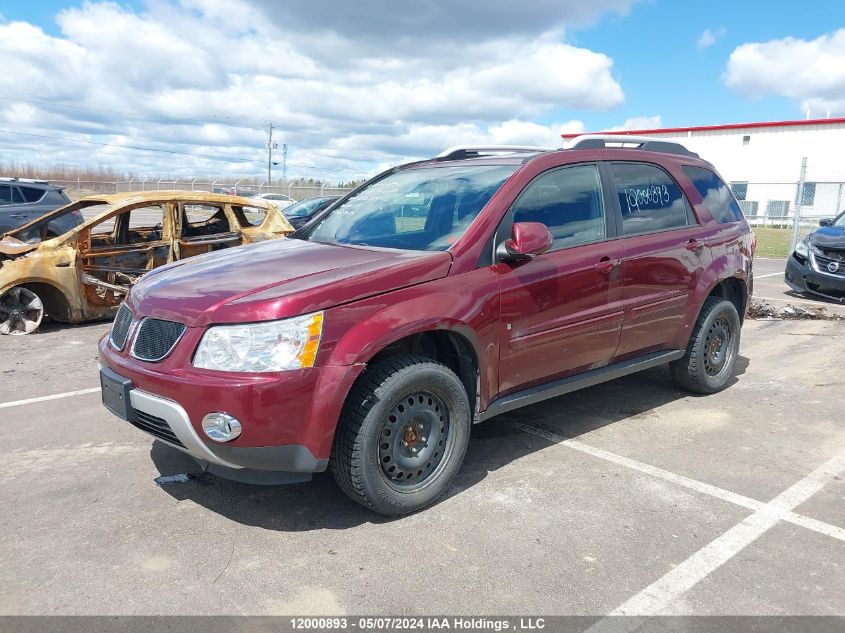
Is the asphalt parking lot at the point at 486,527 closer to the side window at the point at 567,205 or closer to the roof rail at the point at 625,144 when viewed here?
the side window at the point at 567,205

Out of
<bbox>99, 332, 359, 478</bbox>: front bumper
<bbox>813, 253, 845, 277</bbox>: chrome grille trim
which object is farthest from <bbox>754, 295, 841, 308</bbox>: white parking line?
<bbox>99, 332, 359, 478</bbox>: front bumper

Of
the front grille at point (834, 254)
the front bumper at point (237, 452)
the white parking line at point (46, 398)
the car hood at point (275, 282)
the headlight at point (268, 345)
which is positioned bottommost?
the white parking line at point (46, 398)

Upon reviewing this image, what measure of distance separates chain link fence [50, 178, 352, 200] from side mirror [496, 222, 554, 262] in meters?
32.1

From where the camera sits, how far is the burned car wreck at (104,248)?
7.80m

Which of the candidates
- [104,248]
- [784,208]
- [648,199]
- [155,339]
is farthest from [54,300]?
[784,208]

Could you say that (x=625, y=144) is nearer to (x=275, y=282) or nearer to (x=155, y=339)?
(x=275, y=282)

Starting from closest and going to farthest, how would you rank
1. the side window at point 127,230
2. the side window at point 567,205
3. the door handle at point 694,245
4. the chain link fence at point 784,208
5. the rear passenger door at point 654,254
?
the side window at point 567,205 < the rear passenger door at point 654,254 < the door handle at point 694,245 < the side window at point 127,230 < the chain link fence at point 784,208

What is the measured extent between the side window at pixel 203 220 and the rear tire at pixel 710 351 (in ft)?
20.3

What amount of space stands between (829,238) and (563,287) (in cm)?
808

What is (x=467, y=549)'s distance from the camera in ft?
10.4

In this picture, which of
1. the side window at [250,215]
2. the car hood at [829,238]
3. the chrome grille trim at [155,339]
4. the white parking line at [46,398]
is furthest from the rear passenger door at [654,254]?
the car hood at [829,238]

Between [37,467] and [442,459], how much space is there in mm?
2465

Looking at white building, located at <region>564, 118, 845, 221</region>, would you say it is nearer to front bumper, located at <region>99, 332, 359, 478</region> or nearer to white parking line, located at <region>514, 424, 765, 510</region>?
white parking line, located at <region>514, 424, 765, 510</region>

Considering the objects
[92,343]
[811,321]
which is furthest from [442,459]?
[811,321]
